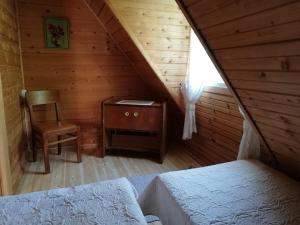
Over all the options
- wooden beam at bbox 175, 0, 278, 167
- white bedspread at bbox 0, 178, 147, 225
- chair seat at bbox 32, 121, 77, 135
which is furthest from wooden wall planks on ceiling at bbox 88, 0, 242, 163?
white bedspread at bbox 0, 178, 147, 225

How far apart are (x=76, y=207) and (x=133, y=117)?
1708 mm

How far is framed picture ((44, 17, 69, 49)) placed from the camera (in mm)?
2947

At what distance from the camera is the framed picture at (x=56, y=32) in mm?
2947

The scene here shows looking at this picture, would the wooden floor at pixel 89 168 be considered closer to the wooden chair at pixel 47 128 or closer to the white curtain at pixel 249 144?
the wooden chair at pixel 47 128

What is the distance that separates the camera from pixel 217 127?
252 cm

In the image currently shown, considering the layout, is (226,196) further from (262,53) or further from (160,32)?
(160,32)

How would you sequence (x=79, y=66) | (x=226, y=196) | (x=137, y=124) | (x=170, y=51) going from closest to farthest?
(x=226, y=196), (x=170, y=51), (x=137, y=124), (x=79, y=66)

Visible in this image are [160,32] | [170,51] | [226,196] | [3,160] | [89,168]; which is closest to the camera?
[226,196]

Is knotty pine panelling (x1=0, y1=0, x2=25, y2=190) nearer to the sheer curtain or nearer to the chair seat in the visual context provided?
the chair seat

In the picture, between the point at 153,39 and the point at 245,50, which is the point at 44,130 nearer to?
the point at 153,39

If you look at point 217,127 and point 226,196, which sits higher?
point 217,127

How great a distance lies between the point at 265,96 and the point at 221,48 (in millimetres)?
346

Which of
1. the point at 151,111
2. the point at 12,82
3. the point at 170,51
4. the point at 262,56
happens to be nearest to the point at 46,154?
the point at 12,82

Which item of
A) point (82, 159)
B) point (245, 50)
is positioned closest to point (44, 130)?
point (82, 159)
